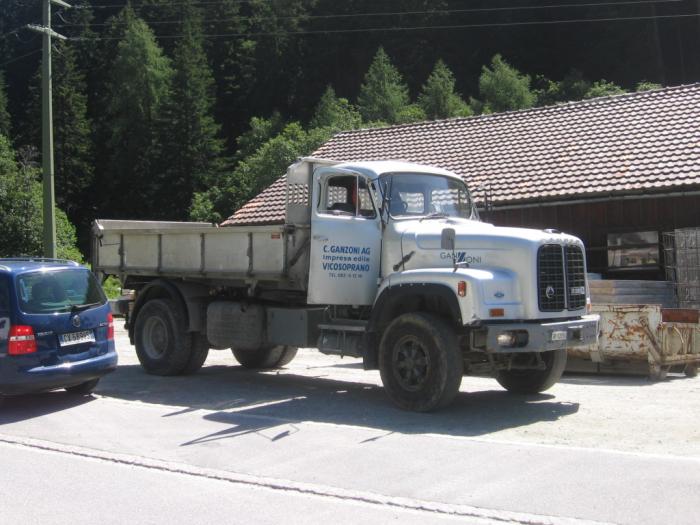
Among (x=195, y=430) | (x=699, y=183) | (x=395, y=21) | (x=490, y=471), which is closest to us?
(x=490, y=471)

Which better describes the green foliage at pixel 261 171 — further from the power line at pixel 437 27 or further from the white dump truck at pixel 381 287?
the white dump truck at pixel 381 287

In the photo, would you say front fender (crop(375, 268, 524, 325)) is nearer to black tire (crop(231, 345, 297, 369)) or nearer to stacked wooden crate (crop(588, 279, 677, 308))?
black tire (crop(231, 345, 297, 369))

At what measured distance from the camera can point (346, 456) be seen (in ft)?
25.9

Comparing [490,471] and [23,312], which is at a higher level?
[23,312]

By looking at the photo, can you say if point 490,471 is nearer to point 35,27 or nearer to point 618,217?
point 618,217

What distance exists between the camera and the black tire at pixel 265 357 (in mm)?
14250

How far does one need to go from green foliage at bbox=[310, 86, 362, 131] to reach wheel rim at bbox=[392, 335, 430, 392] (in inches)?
1301

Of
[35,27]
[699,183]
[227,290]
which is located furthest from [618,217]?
[35,27]

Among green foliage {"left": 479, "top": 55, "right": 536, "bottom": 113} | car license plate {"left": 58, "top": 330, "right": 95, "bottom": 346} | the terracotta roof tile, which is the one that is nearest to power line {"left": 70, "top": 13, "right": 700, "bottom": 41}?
green foliage {"left": 479, "top": 55, "right": 536, "bottom": 113}

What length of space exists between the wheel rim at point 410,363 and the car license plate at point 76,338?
3.91m

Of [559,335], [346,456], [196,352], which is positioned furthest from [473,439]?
[196,352]

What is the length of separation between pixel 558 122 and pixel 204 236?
479 inches

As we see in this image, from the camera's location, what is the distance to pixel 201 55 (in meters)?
68.4

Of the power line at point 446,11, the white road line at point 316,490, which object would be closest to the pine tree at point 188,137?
the power line at point 446,11
